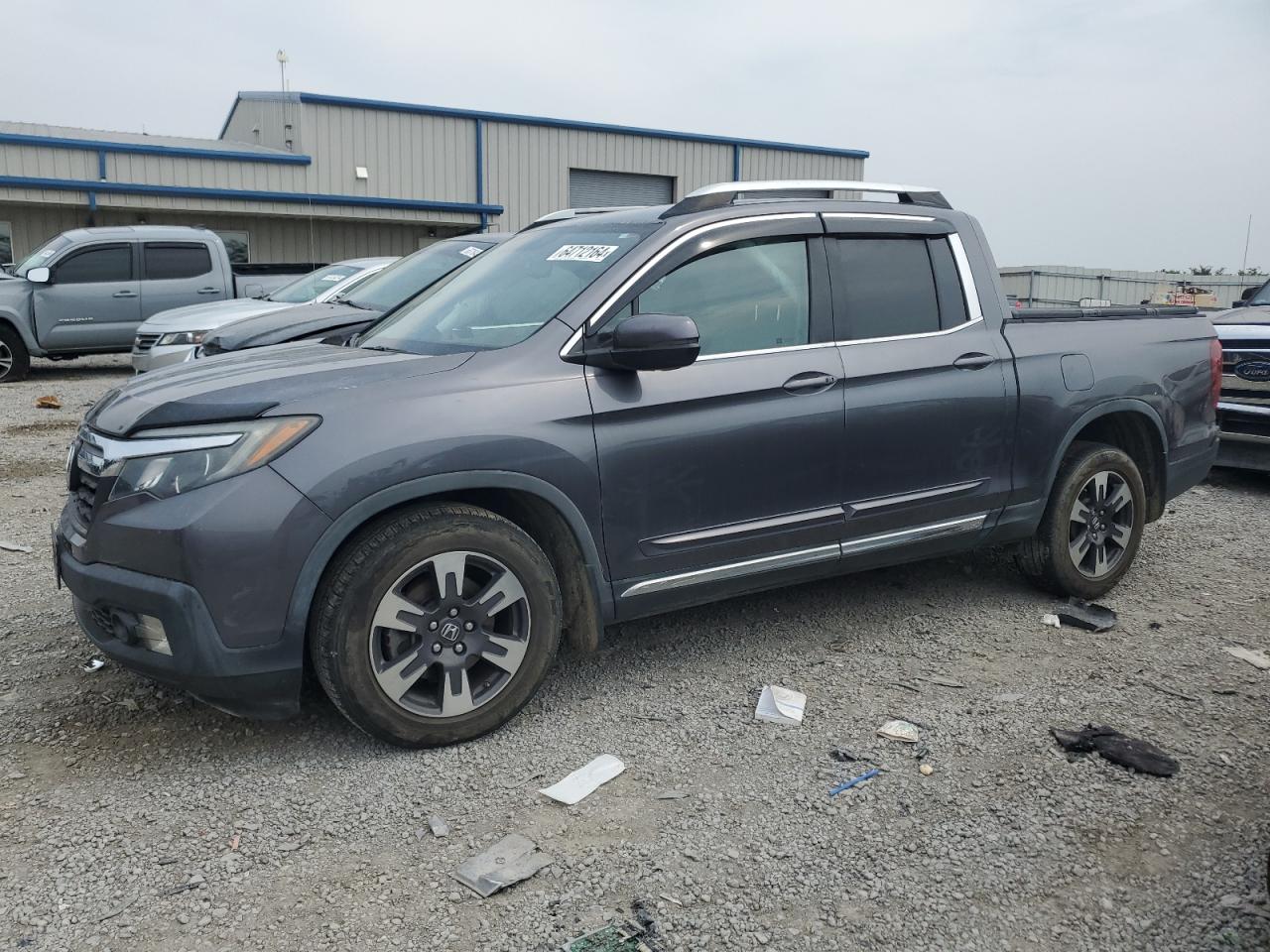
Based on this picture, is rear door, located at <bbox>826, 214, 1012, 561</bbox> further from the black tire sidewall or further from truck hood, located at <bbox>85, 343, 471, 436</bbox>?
truck hood, located at <bbox>85, 343, 471, 436</bbox>

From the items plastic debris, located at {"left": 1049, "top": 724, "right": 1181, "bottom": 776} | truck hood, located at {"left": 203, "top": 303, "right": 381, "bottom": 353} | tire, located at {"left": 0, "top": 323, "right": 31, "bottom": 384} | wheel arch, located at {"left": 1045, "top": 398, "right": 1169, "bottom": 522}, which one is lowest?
plastic debris, located at {"left": 1049, "top": 724, "right": 1181, "bottom": 776}

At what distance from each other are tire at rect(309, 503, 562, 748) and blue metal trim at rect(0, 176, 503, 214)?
19.8 m

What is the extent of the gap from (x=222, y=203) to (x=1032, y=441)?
787 inches

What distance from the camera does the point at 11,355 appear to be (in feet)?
44.9

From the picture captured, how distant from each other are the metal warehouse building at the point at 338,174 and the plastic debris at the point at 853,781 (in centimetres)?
2072

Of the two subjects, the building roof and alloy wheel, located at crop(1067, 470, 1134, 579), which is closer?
alloy wheel, located at crop(1067, 470, 1134, 579)

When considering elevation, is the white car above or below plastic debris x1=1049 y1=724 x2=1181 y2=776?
above

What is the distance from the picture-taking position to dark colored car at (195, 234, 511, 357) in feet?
25.8

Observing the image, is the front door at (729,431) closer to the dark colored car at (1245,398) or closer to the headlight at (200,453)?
the headlight at (200,453)

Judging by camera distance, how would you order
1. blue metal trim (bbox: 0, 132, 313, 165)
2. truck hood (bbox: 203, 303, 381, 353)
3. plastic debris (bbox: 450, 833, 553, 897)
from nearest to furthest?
plastic debris (bbox: 450, 833, 553, 897), truck hood (bbox: 203, 303, 381, 353), blue metal trim (bbox: 0, 132, 313, 165)

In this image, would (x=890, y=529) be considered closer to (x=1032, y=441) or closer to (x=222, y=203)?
(x=1032, y=441)

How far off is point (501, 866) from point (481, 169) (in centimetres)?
2317

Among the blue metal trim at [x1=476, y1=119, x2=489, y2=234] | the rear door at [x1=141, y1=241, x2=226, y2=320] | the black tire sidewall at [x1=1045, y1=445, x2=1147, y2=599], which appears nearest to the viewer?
the black tire sidewall at [x1=1045, y1=445, x2=1147, y2=599]

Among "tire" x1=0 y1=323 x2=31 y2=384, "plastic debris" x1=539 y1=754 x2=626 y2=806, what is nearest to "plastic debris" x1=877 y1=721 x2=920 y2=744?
"plastic debris" x1=539 y1=754 x2=626 y2=806
